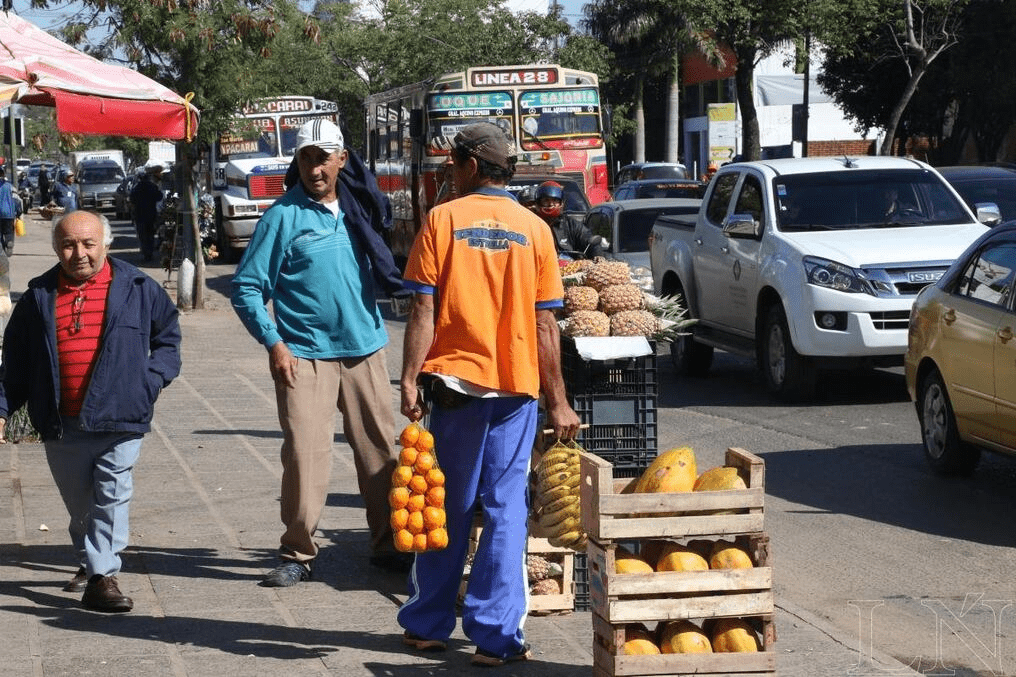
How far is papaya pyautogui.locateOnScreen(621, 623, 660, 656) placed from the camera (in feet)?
15.8

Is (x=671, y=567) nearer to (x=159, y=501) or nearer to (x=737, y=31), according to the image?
(x=159, y=501)

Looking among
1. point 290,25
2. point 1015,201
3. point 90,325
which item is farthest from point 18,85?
point 290,25

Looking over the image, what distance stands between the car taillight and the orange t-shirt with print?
27134 millimetres

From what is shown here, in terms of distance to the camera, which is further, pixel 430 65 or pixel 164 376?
pixel 430 65

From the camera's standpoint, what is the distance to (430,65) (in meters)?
46.8

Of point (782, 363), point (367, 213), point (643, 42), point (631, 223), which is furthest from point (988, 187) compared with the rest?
point (643, 42)

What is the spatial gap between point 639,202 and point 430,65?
29.5 m

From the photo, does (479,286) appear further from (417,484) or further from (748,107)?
(748,107)

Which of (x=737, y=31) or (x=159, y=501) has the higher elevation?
(x=737, y=31)

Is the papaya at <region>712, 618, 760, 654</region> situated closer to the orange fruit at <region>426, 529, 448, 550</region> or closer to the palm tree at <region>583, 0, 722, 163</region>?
the orange fruit at <region>426, 529, 448, 550</region>

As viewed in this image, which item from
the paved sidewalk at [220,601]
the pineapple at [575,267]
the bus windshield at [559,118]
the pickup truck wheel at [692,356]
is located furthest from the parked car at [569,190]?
the pineapple at [575,267]

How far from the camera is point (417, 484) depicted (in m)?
5.04

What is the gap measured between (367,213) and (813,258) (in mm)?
6246

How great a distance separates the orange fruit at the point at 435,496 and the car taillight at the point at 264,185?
2738cm
